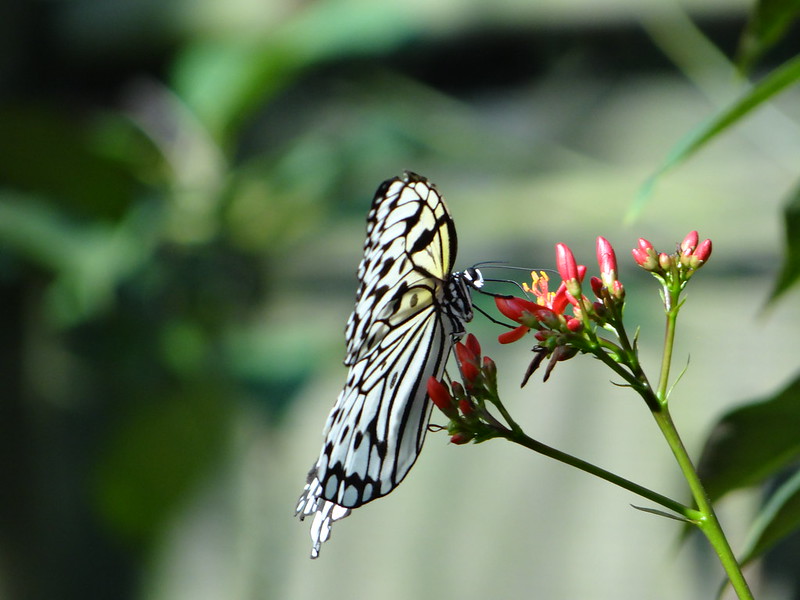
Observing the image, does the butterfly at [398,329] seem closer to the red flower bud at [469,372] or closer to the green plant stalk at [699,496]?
the red flower bud at [469,372]

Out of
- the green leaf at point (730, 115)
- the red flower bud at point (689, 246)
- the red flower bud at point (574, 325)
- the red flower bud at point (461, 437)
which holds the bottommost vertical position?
the red flower bud at point (461, 437)

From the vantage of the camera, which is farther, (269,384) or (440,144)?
(440,144)

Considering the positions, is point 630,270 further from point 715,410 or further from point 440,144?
point 440,144

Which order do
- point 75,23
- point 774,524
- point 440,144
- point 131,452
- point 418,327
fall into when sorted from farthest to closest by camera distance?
1. point 75,23
2. point 131,452
3. point 440,144
4. point 418,327
5. point 774,524

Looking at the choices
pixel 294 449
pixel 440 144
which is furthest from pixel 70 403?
pixel 440 144

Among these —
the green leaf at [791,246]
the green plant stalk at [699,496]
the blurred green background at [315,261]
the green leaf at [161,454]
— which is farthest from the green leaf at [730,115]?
the green leaf at [161,454]
